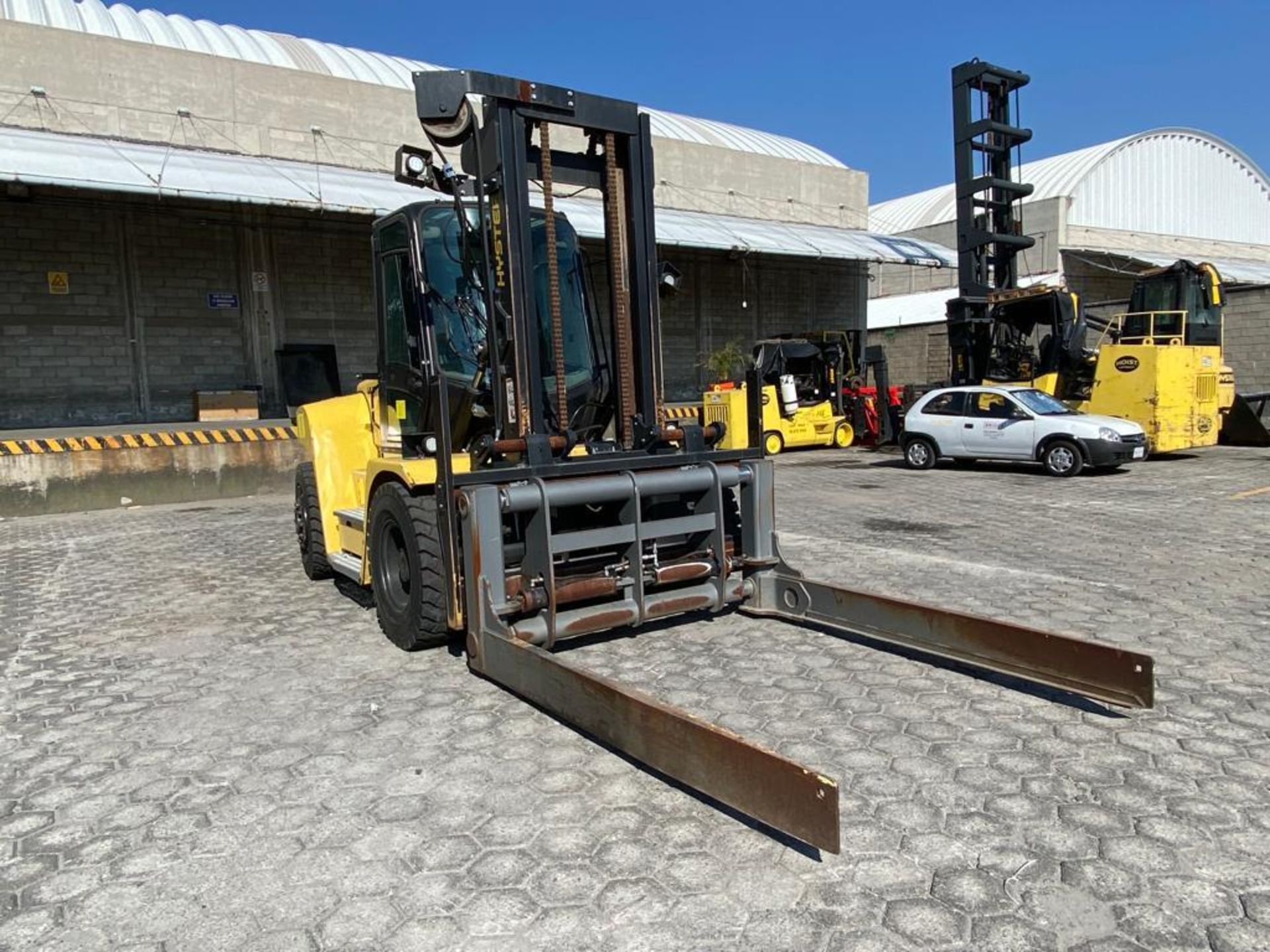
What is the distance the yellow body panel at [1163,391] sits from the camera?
1567cm

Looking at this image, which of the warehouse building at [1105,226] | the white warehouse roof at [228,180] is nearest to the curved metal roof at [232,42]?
the white warehouse roof at [228,180]

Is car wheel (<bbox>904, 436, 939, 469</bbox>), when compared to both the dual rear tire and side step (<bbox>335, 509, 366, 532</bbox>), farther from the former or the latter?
the dual rear tire

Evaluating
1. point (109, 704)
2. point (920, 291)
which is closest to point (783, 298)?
point (920, 291)

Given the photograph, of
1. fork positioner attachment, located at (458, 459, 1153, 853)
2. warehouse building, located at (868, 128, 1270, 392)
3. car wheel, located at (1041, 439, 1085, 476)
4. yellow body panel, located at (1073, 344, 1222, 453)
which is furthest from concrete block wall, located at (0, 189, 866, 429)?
warehouse building, located at (868, 128, 1270, 392)

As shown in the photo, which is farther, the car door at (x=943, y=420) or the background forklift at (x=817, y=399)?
the background forklift at (x=817, y=399)

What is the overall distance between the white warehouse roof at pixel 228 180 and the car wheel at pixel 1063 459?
28.0 ft

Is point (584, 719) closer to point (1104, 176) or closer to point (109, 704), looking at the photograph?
point (109, 704)

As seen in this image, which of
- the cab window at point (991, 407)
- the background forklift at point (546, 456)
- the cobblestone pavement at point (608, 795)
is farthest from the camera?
the cab window at point (991, 407)

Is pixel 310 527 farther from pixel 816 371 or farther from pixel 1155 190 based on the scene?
pixel 1155 190

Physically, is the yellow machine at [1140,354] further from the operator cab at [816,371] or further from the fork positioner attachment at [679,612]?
the fork positioner attachment at [679,612]

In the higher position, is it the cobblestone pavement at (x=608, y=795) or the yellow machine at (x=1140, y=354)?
the yellow machine at (x=1140, y=354)

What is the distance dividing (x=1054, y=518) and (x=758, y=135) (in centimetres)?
2433

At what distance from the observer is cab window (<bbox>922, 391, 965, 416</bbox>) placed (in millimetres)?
15867

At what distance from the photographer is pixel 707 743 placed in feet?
9.65
